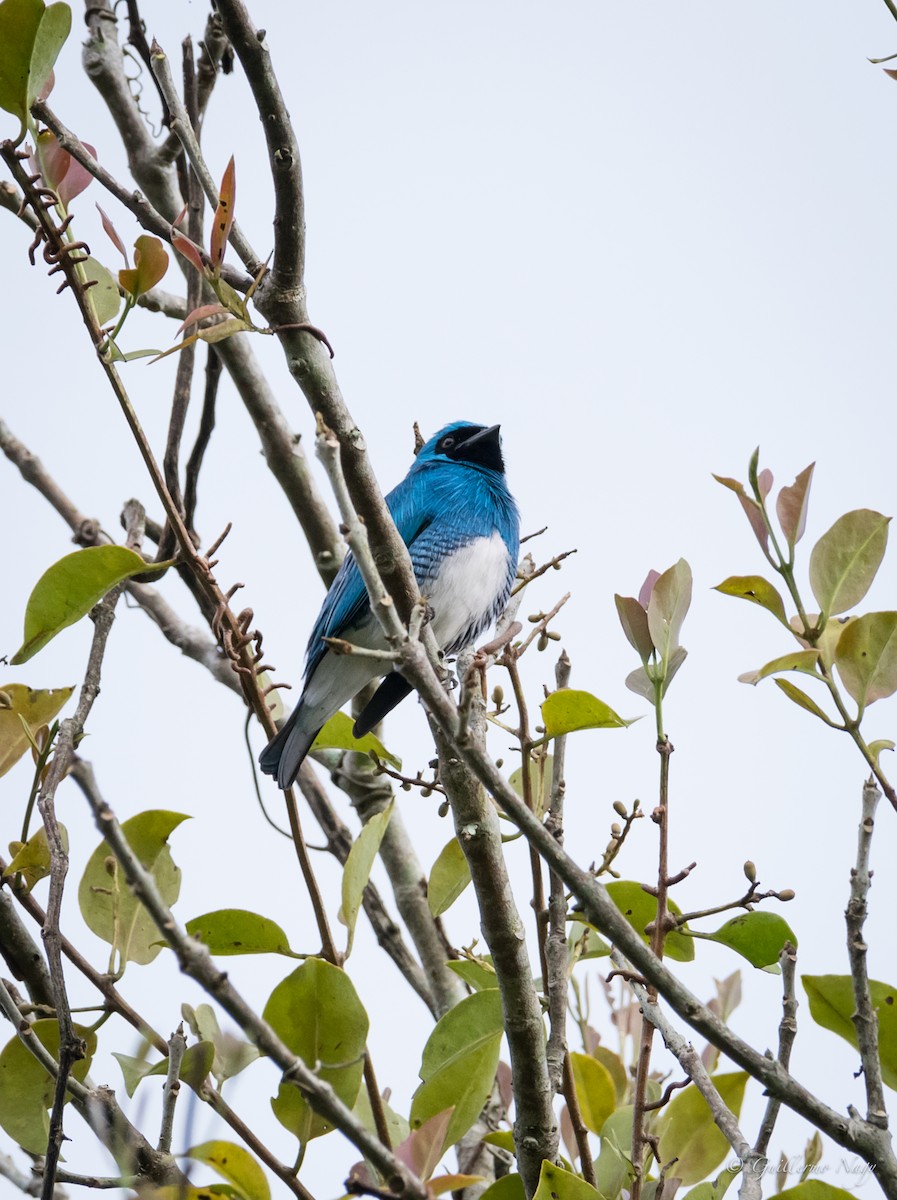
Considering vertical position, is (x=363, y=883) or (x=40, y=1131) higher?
(x=363, y=883)

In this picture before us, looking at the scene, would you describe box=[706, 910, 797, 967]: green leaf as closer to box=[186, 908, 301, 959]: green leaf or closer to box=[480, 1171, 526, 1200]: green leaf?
box=[480, 1171, 526, 1200]: green leaf

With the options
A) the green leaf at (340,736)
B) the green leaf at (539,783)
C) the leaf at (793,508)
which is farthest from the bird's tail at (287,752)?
the leaf at (793,508)

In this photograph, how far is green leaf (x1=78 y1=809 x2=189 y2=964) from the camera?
82.8 inches

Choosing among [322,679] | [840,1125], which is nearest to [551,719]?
[840,1125]

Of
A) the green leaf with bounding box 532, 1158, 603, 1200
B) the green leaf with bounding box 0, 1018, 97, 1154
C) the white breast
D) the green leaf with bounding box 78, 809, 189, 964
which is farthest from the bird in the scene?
the green leaf with bounding box 532, 1158, 603, 1200

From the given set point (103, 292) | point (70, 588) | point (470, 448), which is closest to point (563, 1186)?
point (70, 588)

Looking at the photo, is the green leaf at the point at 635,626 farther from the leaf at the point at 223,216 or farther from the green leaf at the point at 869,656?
the leaf at the point at 223,216

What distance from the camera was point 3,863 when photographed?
6.99 ft

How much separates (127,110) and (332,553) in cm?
163

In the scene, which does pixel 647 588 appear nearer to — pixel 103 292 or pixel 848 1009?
pixel 848 1009

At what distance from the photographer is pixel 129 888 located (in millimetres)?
2070

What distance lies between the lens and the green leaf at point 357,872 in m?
2.01

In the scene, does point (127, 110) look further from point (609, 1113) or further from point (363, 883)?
point (609, 1113)

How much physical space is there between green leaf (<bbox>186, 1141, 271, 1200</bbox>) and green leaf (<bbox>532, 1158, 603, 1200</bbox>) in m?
0.39
